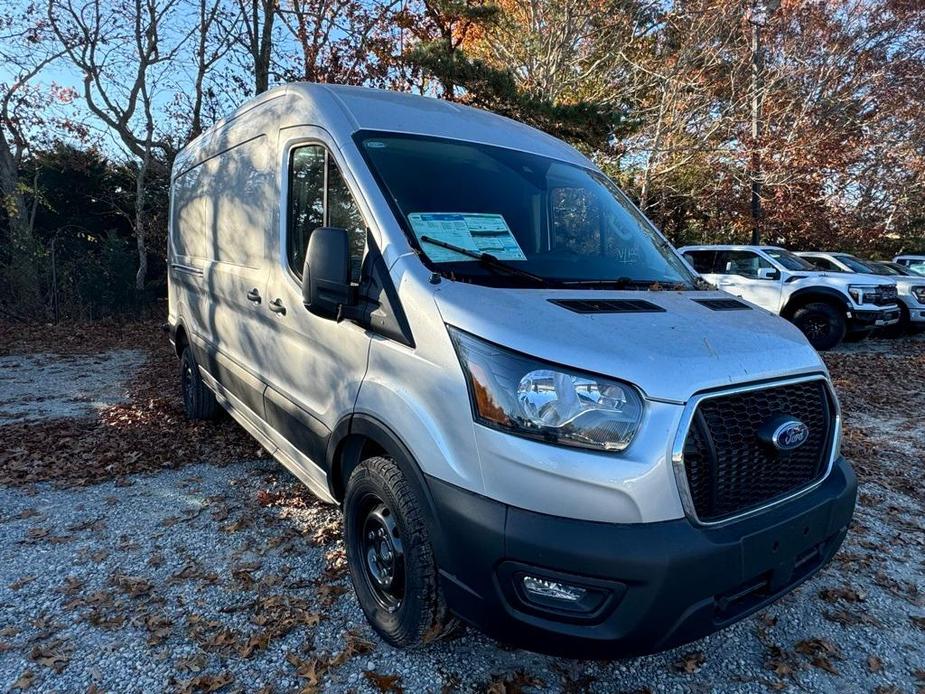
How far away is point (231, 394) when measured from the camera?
4.20 metres

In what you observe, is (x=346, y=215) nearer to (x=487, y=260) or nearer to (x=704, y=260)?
(x=487, y=260)

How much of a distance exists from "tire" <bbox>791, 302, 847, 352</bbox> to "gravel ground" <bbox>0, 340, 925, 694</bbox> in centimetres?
785

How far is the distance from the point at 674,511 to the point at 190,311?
4600mm

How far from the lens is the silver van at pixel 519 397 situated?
5.85 ft

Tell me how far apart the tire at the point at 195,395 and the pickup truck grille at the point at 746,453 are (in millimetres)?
4419

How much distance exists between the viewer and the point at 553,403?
1.83 meters

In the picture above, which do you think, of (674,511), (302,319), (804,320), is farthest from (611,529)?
(804,320)

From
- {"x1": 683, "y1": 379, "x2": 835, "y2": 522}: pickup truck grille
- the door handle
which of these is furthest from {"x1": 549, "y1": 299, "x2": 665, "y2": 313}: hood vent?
the door handle

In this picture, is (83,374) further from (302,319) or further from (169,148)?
(169,148)

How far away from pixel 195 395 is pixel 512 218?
3845mm

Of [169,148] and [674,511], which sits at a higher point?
[169,148]

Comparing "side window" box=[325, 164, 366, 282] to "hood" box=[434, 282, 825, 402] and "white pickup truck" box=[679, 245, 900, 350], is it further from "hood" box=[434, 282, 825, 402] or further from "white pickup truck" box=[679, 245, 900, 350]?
"white pickup truck" box=[679, 245, 900, 350]

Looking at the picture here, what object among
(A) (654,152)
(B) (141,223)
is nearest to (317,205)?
(B) (141,223)

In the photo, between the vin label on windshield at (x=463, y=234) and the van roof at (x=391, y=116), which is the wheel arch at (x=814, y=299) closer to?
the van roof at (x=391, y=116)
